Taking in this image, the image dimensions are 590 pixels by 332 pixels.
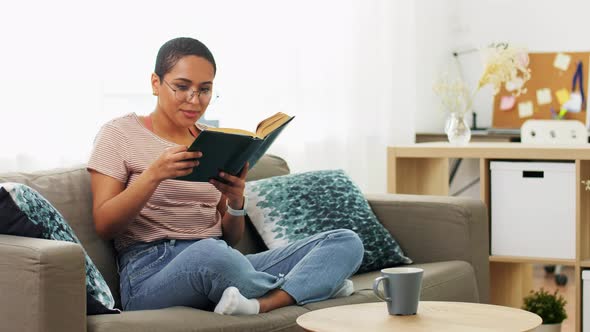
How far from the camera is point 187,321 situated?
79.3 inches

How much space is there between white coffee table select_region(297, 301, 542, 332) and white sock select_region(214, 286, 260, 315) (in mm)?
220

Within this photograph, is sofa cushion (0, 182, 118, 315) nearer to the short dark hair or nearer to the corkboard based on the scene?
the short dark hair

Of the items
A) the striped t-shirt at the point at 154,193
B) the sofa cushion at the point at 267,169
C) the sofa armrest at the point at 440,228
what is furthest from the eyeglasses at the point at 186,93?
the sofa armrest at the point at 440,228

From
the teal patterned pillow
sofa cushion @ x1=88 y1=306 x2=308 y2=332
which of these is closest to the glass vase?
the teal patterned pillow

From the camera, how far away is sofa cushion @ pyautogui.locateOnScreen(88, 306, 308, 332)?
75.5 inches

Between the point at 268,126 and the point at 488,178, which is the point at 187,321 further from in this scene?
the point at 488,178

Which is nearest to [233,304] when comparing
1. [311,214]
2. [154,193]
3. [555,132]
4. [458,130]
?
[154,193]

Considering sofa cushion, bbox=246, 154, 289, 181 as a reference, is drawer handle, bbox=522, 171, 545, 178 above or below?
below

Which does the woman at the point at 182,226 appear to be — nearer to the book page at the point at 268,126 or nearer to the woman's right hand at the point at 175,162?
the woman's right hand at the point at 175,162

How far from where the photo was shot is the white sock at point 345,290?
2.41m

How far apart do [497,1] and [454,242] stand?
2.98 m

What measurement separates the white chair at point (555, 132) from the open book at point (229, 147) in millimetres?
2608

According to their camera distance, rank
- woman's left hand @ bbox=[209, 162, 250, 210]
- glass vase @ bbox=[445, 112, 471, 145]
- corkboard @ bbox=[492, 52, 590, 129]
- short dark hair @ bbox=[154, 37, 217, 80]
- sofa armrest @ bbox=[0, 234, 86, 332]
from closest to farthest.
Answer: sofa armrest @ bbox=[0, 234, 86, 332] → woman's left hand @ bbox=[209, 162, 250, 210] → short dark hair @ bbox=[154, 37, 217, 80] → glass vase @ bbox=[445, 112, 471, 145] → corkboard @ bbox=[492, 52, 590, 129]

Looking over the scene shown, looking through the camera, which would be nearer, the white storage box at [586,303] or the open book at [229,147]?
the open book at [229,147]
